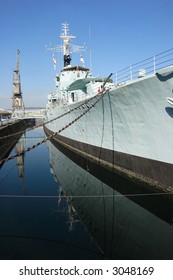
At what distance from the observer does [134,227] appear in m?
7.59

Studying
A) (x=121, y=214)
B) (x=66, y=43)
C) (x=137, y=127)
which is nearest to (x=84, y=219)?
(x=121, y=214)

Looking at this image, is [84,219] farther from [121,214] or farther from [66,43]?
[66,43]

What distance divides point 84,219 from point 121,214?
3.79 feet

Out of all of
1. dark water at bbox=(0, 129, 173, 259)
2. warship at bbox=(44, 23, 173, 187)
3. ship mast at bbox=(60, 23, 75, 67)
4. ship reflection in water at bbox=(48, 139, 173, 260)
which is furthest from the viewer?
ship mast at bbox=(60, 23, 75, 67)

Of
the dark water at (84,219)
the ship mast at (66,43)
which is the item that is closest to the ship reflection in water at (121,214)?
the dark water at (84,219)

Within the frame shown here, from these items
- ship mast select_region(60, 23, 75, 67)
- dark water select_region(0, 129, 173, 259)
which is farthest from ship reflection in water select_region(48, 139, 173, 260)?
ship mast select_region(60, 23, 75, 67)

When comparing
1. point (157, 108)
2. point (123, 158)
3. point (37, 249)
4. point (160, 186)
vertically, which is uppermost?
point (157, 108)

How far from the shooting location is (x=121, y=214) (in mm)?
8484

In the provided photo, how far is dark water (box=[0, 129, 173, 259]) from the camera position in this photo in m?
6.32

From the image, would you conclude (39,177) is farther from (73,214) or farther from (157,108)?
(157,108)

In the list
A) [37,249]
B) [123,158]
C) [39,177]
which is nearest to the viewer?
[37,249]

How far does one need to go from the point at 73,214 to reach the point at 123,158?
371 centimetres

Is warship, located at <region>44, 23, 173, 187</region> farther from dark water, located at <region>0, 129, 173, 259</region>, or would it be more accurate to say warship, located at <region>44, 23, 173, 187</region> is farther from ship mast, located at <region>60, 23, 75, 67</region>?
ship mast, located at <region>60, 23, 75, 67</region>
